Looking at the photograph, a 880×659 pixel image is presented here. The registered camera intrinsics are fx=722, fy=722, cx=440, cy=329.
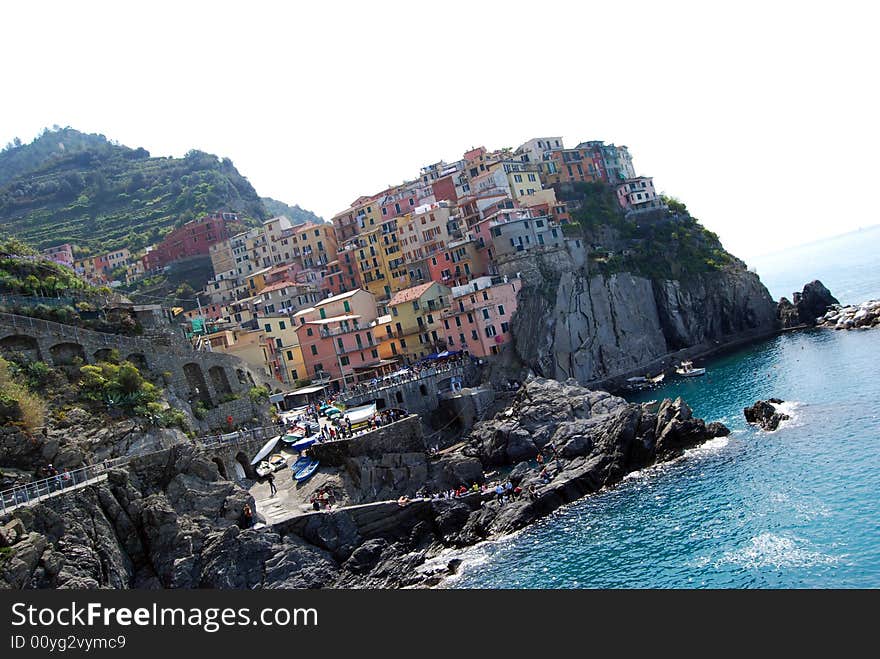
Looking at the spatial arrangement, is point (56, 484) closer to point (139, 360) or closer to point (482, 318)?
point (139, 360)

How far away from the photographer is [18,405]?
3759 cm

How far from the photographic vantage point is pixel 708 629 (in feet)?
55.9

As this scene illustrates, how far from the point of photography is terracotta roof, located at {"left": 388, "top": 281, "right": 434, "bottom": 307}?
80.4 meters

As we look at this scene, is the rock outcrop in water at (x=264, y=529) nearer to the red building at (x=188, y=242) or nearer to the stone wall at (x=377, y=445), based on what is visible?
the stone wall at (x=377, y=445)

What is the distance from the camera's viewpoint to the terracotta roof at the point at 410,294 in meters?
80.4

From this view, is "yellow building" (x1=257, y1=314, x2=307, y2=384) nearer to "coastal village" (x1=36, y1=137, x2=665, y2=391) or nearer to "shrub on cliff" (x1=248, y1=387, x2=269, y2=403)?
"coastal village" (x1=36, y1=137, x2=665, y2=391)

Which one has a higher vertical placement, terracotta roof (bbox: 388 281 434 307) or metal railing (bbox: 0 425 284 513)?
terracotta roof (bbox: 388 281 434 307)

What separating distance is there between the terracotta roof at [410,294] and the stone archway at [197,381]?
97.4ft

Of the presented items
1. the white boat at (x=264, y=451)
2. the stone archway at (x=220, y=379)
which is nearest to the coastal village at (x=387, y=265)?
the stone archway at (x=220, y=379)

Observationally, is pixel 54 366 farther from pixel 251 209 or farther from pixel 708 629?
pixel 251 209

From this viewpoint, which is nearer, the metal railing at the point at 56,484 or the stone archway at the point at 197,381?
the metal railing at the point at 56,484

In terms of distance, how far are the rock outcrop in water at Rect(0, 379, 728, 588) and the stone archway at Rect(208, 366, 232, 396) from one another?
694 inches

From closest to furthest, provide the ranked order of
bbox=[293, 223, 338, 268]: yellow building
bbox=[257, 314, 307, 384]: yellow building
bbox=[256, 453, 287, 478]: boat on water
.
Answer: bbox=[256, 453, 287, 478]: boat on water → bbox=[257, 314, 307, 384]: yellow building → bbox=[293, 223, 338, 268]: yellow building

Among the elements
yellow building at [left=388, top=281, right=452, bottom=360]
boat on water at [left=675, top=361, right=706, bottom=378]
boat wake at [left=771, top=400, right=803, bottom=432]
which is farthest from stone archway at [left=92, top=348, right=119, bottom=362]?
boat on water at [left=675, top=361, right=706, bottom=378]
